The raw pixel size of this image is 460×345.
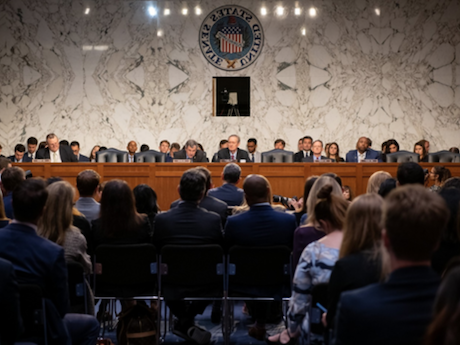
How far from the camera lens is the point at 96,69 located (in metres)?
13.9

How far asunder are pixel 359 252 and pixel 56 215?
2.04 m

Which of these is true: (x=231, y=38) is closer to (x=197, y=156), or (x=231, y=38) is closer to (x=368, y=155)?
(x=197, y=156)

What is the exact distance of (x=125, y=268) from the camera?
3.79m

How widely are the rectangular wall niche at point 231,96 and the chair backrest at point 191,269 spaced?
10.3 m

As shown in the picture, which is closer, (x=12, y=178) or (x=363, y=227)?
(x=363, y=227)

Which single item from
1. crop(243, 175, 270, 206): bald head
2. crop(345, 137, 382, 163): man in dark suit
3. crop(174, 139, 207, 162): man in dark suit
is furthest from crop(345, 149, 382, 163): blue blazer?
crop(243, 175, 270, 206): bald head

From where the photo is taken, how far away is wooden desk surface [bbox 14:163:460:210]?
8812 mm

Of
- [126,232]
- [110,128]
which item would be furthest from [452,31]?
[126,232]

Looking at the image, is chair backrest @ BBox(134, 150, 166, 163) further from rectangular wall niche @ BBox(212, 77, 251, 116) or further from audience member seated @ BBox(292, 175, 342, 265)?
audience member seated @ BBox(292, 175, 342, 265)

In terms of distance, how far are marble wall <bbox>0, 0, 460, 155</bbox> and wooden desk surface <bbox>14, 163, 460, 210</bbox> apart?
4.96 meters

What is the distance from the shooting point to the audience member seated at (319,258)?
291 cm

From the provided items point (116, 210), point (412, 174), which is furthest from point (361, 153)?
point (116, 210)

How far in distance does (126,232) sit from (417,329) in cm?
272

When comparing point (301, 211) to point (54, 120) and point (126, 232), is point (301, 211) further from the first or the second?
point (54, 120)
